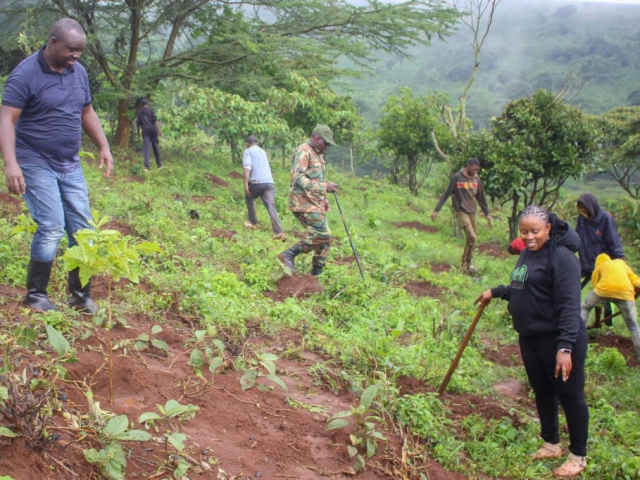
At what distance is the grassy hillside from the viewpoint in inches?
119

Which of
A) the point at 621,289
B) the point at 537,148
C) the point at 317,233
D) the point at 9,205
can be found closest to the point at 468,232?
the point at 537,148

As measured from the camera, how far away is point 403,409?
11.8 ft

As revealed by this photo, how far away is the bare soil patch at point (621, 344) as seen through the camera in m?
5.57

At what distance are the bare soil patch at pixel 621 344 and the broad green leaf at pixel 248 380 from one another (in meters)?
4.14

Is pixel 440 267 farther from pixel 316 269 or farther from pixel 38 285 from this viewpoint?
pixel 38 285

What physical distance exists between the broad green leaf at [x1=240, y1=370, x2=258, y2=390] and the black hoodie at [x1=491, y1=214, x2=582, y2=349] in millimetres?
1725

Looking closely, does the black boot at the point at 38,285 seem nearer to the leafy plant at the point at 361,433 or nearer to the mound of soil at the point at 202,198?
the leafy plant at the point at 361,433

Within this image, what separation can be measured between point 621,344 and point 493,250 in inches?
211

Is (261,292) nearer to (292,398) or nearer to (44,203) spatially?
(292,398)

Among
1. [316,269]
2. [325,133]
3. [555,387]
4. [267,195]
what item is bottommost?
[316,269]

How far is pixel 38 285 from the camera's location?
3.58 metres

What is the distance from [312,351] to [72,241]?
2038mm

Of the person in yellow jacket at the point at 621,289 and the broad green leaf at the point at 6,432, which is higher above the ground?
the broad green leaf at the point at 6,432

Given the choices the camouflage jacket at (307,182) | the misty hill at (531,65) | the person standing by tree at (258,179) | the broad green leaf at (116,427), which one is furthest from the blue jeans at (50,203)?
the misty hill at (531,65)
